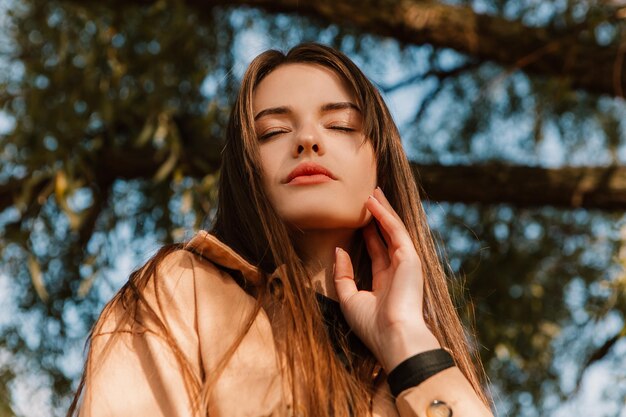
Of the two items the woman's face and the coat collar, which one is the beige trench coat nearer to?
the coat collar

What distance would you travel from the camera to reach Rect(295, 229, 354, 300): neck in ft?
6.28

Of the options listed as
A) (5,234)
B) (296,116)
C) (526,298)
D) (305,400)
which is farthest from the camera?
(526,298)

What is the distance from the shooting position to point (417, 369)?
1.69 m

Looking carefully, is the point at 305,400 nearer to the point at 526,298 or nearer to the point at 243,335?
the point at 243,335

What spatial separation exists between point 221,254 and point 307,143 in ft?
0.81

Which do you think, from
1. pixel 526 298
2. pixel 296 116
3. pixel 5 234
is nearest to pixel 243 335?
pixel 296 116

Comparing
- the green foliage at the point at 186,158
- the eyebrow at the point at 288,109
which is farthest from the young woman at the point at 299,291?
the green foliage at the point at 186,158

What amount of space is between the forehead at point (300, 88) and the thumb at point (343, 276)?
27 cm

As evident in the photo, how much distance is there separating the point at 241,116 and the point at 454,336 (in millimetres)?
→ 547

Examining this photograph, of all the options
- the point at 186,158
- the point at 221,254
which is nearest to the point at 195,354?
the point at 221,254

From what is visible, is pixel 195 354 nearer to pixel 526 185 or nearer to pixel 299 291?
pixel 299 291

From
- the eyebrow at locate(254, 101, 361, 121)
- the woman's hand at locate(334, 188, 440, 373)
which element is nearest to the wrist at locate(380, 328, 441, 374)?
the woman's hand at locate(334, 188, 440, 373)

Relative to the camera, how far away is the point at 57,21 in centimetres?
404

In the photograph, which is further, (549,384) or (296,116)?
(549,384)
